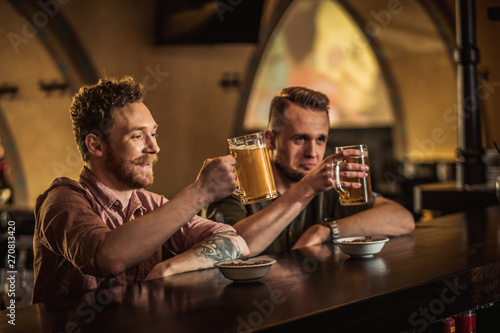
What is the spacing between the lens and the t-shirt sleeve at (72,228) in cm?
153

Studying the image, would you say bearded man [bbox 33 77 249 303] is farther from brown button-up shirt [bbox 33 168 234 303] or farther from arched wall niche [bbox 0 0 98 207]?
arched wall niche [bbox 0 0 98 207]

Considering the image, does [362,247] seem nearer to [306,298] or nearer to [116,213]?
[306,298]

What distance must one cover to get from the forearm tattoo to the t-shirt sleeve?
12.8 inches

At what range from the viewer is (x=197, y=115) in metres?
6.10

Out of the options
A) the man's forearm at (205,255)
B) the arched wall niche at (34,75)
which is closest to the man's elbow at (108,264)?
the man's forearm at (205,255)

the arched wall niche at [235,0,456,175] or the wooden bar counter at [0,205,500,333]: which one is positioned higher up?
the arched wall niche at [235,0,456,175]

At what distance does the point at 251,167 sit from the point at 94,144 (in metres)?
0.53

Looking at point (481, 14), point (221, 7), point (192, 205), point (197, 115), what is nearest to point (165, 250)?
point (192, 205)

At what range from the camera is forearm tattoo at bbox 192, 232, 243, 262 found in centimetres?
178

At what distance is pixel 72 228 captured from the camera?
1586 mm

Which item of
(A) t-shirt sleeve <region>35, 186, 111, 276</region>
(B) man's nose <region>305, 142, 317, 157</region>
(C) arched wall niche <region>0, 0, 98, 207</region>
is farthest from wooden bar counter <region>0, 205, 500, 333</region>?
(C) arched wall niche <region>0, 0, 98, 207</region>

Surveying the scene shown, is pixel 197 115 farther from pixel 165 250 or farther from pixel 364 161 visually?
pixel 364 161

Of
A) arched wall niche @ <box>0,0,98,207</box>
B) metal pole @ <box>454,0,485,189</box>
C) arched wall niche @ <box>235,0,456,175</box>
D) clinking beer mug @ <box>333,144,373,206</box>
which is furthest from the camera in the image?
arched wall niche @ <box>235,0,456,175</box>

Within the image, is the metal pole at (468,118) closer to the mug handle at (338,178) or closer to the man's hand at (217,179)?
the mug handle at (338,178)
